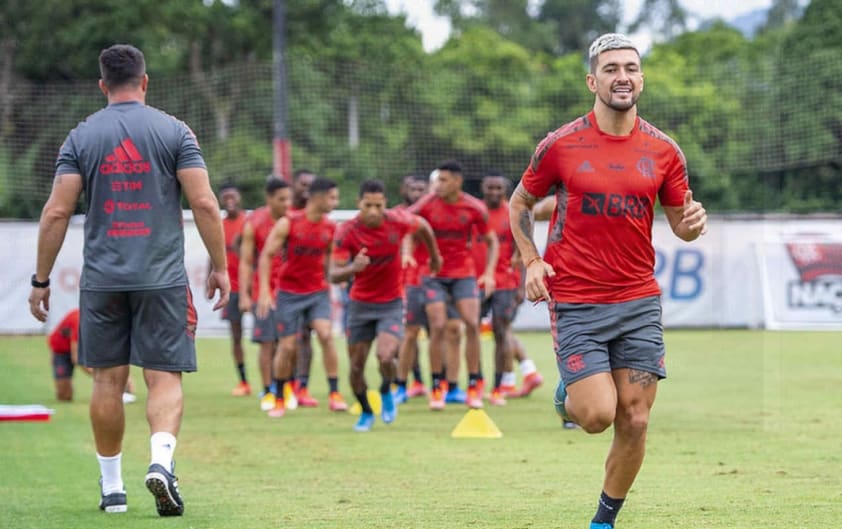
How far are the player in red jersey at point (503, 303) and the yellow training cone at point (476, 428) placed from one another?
2.81 metres

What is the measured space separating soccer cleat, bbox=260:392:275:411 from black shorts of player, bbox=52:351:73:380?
2310mm

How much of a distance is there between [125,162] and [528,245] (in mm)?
2236

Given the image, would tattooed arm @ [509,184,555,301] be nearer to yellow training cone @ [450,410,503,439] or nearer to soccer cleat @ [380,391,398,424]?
yellow training cone @ [450,410,503,439]

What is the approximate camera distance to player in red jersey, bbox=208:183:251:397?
16.2 m

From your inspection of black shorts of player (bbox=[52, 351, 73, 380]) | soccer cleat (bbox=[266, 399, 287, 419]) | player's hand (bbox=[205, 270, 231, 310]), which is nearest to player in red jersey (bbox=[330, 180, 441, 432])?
soccer cleat (bbox=[266, 399, 287, 419])

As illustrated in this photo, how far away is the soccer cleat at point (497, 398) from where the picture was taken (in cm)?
1426

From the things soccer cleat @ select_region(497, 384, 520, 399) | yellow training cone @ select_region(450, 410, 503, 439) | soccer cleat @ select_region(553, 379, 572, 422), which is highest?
soccer cleat @ select_region(553, 379, 572, 422)

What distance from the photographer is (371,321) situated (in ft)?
40.4

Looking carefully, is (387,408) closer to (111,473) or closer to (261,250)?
(261,250)

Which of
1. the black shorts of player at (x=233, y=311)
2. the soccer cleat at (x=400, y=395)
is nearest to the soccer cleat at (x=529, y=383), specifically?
the soccer cleat at (x=400, y=395)

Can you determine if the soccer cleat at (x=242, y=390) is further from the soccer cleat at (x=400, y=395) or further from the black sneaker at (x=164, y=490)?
the black sneaker at (x=164, y=490)

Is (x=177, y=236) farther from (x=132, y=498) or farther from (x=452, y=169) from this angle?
(x=452, y=169)

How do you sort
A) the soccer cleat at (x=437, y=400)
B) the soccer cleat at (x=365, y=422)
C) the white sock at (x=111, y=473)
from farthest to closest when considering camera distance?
the soccer cleat at (x=437, y=400)
the soccer cleat at (x=365, y=422)
the white sock at (x=111, y=473)

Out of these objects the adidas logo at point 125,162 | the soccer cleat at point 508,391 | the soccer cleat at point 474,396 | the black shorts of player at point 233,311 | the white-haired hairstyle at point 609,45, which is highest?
the white-haired hairstyle at point 609,45
